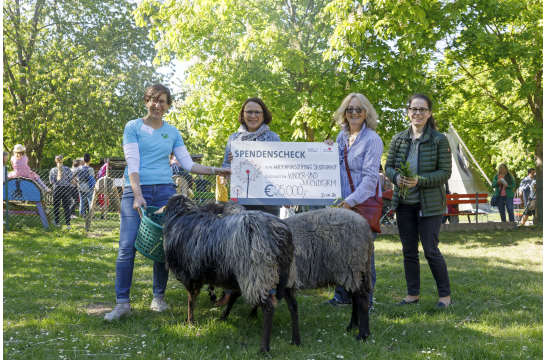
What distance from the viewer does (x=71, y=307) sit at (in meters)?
4.55

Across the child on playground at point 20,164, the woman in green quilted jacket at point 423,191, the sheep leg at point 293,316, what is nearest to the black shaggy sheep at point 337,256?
the sheep leg at point 293,316

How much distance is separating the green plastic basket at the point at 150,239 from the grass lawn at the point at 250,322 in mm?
654

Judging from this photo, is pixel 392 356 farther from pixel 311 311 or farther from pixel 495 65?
pixel 495 65

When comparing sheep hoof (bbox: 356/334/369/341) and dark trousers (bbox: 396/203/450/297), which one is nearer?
sheep hoof (bbox: 356/334/369/341)

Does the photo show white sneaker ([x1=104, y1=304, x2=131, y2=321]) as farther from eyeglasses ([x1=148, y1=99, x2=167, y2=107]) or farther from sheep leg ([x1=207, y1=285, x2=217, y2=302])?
eyeglasses ([x1=148, y1=99, x2=167, y2=107])

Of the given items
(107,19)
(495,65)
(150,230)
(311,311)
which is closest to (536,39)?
(495,65)

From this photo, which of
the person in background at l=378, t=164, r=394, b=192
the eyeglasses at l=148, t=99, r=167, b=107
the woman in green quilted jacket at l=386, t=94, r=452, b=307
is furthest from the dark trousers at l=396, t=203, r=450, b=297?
the person in background at l=378, t=164, r=394, b=192

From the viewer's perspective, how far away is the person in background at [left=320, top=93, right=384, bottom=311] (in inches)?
173

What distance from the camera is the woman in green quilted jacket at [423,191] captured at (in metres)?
4.78

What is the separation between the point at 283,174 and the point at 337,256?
1315 millimetres

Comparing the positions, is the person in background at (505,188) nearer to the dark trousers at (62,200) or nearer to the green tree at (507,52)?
the green tree at (507,52)

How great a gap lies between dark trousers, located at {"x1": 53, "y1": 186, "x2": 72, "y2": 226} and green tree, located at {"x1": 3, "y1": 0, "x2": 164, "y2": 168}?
8.68 m

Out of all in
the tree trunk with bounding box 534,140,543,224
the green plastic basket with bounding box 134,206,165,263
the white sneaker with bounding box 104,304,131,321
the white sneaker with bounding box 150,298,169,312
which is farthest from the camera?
the tree trunk with bounding box 534,140,543,224

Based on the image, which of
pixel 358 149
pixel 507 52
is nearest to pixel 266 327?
pixel 358 149
